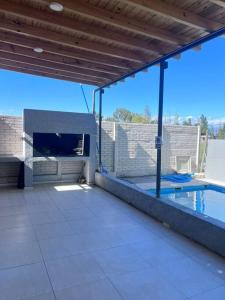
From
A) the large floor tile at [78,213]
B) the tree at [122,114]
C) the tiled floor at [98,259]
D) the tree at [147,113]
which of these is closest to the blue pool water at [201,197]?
the large floor tile at [78,213]

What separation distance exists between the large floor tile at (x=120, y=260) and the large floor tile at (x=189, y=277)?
0.23m

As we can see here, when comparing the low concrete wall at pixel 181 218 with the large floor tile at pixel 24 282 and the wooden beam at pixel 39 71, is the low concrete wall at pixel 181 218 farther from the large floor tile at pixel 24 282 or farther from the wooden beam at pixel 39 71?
the wooden beam at pixel 39 71

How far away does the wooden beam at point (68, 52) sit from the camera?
3551 mm

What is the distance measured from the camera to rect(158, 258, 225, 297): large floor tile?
205 centimetres

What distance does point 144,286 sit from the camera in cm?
206

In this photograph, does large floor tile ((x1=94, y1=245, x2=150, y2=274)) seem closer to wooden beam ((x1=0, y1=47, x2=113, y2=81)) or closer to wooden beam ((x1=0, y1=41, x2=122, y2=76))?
wooden beam ((x1=0, y1=41, x2=122, y2=76))

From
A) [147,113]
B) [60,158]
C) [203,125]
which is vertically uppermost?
[147,113]

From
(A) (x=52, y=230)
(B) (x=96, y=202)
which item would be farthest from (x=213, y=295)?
(B) (x=96, y=202)

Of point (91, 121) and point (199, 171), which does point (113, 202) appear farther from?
point (199, 171)

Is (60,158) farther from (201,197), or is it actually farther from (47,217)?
(201,197)

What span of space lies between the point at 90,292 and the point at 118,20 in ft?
9.35

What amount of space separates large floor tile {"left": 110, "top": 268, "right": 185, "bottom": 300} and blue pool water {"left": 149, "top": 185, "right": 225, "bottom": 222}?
132 inches

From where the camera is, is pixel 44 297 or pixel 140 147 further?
pixel 140 147

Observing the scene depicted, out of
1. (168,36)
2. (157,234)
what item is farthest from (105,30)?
(157,234)
